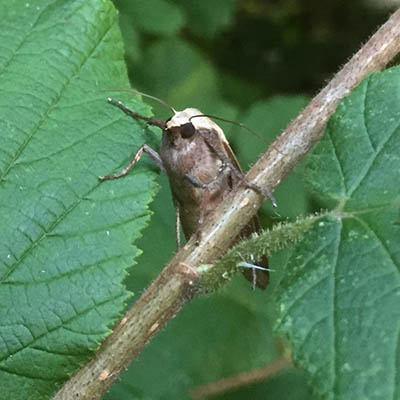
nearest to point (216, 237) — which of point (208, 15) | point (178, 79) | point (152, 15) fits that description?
point (152, 15)

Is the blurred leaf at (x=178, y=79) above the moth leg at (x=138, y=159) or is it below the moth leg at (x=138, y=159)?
above

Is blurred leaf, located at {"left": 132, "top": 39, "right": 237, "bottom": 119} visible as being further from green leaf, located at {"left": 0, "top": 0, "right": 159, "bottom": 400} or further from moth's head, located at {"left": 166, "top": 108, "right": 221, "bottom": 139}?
green leaf, located at {"left": 0, "top": 0, "right": 159, "bottom": 400}

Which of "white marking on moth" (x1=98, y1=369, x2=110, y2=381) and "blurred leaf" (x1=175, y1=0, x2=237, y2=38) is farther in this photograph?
"blurred leaf" (x1=175, y1=0, x2=237, y2=38)

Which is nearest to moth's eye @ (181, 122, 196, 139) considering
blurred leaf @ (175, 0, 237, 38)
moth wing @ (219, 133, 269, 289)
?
moth wing @ (219, 133, 269, 289)

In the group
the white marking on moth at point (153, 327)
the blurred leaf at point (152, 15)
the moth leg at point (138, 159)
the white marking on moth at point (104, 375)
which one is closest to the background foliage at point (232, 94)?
the blurred leaf at point (152, 15)

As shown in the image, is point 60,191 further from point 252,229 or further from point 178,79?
point 178,79

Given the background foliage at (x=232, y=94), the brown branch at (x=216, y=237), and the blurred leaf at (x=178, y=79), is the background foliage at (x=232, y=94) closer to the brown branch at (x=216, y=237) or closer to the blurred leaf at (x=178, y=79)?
the blurred leaf at (x=178, y=79)
